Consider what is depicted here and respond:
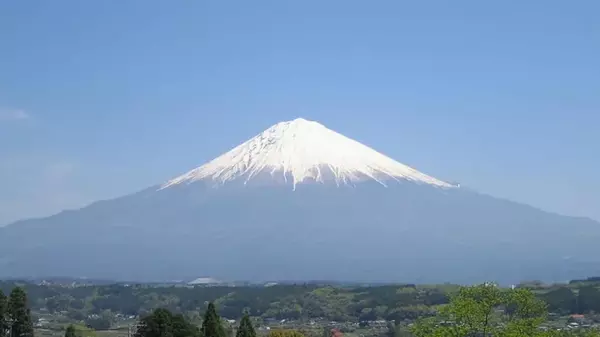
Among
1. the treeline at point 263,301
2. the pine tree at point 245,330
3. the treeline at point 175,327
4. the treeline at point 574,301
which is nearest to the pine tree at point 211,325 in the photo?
the treeline at point 175,327

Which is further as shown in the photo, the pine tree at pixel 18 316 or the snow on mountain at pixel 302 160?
the snow on mountain at pixel 302 160

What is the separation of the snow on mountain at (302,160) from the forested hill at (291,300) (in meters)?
55.8

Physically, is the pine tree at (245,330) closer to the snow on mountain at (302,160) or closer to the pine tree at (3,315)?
the pine tree at (3,315)

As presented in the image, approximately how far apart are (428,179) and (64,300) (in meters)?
94.9

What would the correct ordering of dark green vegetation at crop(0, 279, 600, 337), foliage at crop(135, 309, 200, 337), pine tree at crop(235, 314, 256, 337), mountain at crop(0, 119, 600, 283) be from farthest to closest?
mountain at crop(0, 119, 600, 283) < pine tree at crop(235, 314, 256, 337) < foliage at crop(135, 309, 200, 337) < dark green vegetation at crop(0, 279, 600, 337)

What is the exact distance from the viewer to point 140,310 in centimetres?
9488

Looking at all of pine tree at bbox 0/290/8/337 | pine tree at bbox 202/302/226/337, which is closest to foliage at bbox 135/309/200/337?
pine tree at bbox 202/302/226/337

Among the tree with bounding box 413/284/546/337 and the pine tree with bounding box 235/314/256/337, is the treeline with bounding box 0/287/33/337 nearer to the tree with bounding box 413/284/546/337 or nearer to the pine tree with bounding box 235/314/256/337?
the pine tree with bounding box 235/314/256/337

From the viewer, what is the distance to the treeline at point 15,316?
1486 inches

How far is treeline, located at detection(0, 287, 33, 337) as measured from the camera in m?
37.8

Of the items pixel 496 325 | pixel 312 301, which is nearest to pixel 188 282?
pixel 312 301

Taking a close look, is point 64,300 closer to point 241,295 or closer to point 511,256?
point 241,295

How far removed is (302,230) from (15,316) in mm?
135915

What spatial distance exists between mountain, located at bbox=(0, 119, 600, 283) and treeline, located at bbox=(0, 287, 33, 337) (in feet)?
387
